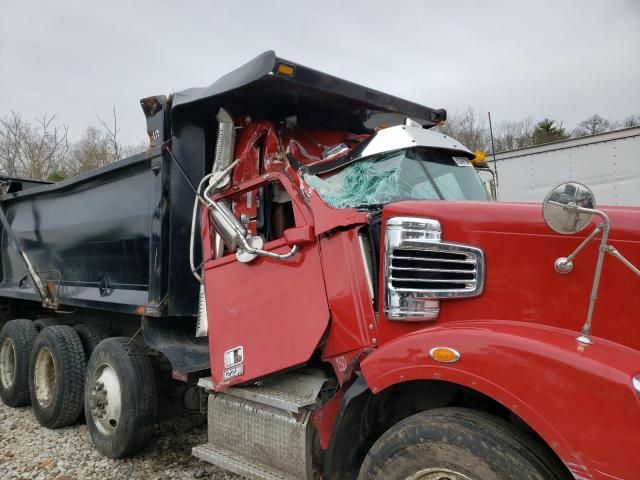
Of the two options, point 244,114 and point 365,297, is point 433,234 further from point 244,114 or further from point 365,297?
point 244,114

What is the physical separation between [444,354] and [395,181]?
121 centimetres

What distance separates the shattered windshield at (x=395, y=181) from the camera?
3098 mm

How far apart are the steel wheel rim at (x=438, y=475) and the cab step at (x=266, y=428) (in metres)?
0.82

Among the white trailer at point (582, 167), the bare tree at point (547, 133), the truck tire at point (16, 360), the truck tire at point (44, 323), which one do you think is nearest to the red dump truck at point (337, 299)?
the truck tire at point (16, 360)

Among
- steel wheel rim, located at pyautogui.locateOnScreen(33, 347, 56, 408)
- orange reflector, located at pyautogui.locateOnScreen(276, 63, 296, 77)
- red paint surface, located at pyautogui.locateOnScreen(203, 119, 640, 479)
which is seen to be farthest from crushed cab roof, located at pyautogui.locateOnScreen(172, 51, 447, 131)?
steel wheel rim, located at pyautogui.locateOnScreen(33, 347, 56, 408)

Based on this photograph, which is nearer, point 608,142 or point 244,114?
point 244,114

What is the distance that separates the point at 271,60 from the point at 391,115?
1.44 meters

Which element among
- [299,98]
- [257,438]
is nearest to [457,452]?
[257,438]

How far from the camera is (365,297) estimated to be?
2.84 meters

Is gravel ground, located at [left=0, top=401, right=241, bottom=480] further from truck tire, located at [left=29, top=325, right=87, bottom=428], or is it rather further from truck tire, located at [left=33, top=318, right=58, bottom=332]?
truck tire, located at [left=33, top=318, right=58, bottom=332]

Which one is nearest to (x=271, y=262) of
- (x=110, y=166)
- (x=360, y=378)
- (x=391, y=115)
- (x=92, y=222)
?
(x=360, y=378)

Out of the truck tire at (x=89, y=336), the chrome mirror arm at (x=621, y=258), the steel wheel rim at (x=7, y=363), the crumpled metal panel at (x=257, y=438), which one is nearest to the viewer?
the chrome mirror arm at (x=621, y=258)

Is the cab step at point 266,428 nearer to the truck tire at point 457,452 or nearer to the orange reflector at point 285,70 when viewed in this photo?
the truck tire at point 457,452

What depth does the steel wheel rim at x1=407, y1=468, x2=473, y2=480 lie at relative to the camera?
7.07ft
